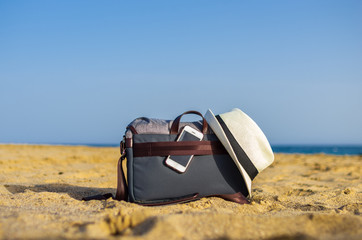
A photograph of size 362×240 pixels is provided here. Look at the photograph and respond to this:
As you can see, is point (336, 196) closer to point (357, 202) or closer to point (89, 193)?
point (357, 202)

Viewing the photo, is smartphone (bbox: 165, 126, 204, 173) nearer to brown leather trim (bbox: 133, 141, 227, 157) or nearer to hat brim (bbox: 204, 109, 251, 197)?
brown leather trim (bbox: 133, 141, 227, 157)

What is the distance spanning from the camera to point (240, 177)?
3.27 m

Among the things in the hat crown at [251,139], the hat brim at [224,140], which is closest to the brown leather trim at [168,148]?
the hat brim at [224,140]

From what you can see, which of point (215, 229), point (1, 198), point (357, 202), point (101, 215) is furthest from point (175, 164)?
point (357, 202)

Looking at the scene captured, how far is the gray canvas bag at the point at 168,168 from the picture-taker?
305cm

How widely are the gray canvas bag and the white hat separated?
0.29ft

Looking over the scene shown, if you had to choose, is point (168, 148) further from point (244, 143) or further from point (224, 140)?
point (244, 143)

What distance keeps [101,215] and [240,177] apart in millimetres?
1485

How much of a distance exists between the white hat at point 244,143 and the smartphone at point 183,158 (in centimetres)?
20

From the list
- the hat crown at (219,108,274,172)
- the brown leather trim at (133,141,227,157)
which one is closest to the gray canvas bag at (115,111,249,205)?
the brown leather trim at (133,141,227,157)

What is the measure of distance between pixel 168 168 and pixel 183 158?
173 millimetres

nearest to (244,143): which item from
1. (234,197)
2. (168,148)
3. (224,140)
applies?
(224,140)

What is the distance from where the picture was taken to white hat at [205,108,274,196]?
3.15 metres

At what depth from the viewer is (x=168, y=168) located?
10.1 ft
